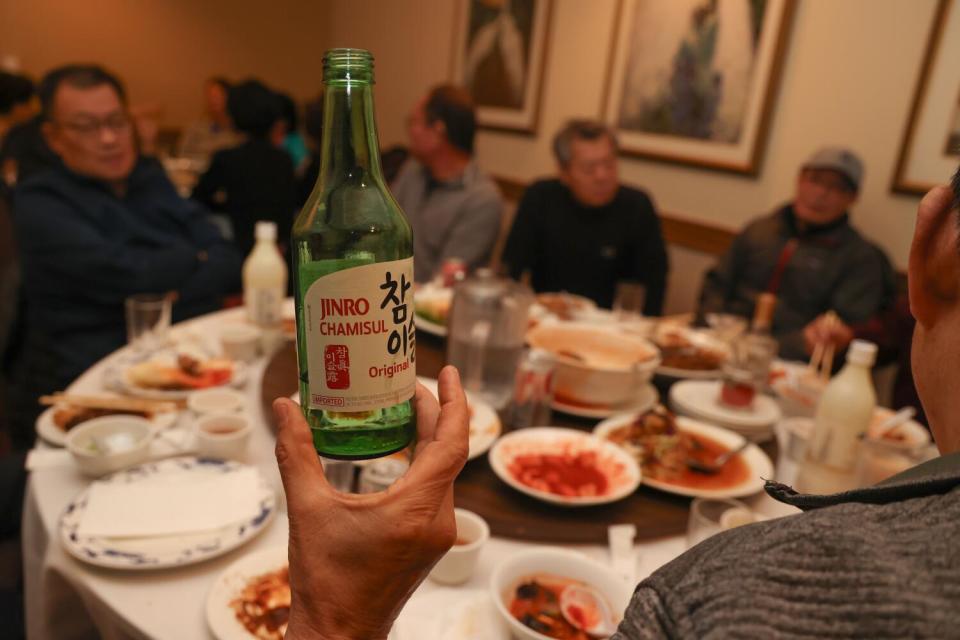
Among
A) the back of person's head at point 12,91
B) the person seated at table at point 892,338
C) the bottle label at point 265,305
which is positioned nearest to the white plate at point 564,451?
the bottle label at point 265,305

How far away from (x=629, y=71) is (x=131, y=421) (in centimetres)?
353

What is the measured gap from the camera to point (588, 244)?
3.29m

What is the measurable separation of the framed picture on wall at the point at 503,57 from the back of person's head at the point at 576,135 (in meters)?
1.55

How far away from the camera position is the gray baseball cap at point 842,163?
2725 mm

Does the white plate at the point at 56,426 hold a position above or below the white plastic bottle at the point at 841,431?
below

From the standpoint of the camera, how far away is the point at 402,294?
648 millimetres

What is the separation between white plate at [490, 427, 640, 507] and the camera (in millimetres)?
1159

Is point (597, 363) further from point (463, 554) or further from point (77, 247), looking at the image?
point (77, 247)

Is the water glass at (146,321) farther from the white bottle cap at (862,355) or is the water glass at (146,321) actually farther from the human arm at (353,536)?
the white bottle cap at (862,355)

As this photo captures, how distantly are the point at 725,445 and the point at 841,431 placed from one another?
0.24m

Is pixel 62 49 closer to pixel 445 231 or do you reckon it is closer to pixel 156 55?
pixel 156 55

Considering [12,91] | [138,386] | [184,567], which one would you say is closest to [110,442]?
[138,386]

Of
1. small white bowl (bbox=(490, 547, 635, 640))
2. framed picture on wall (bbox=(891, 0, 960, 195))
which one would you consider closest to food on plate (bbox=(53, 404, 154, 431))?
small white bowl (bbox=(490, 547, 635, 640))

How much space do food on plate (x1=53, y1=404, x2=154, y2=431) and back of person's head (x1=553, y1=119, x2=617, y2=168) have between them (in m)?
2.34
